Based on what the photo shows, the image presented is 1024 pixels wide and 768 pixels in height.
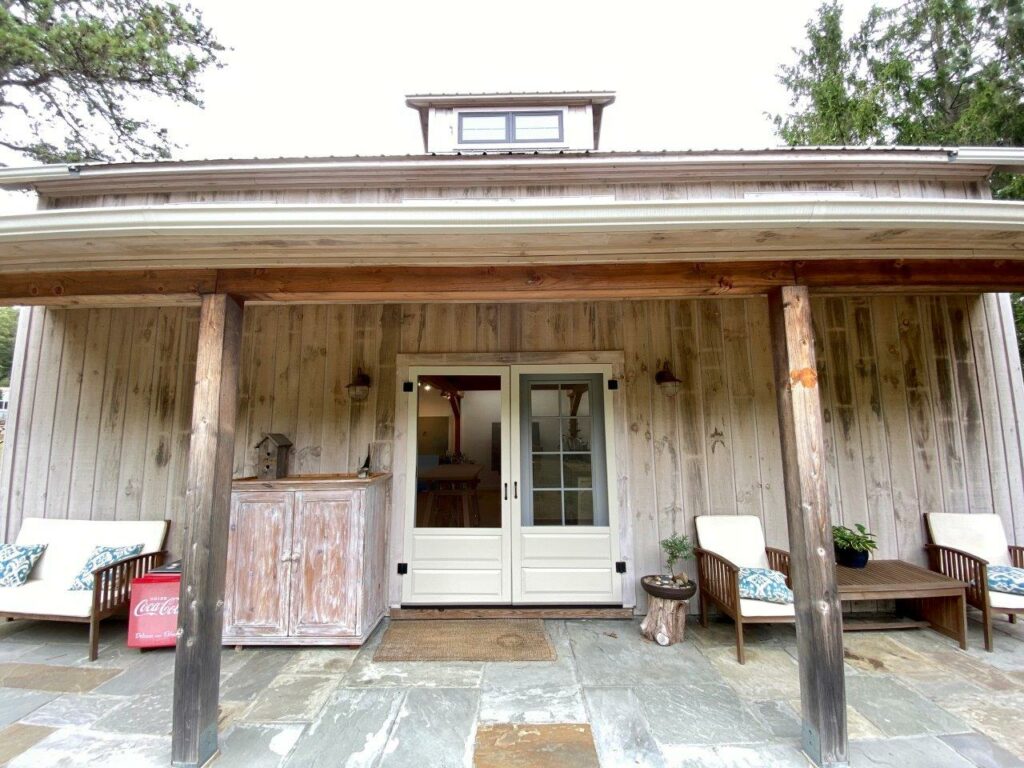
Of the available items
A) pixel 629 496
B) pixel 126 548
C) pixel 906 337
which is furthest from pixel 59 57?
pixel 906 337

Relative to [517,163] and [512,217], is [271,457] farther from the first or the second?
[517,163]

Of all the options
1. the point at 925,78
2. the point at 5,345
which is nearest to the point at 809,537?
the point at 925,78

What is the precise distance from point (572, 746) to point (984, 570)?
288 centimetres

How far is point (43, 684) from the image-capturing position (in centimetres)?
242

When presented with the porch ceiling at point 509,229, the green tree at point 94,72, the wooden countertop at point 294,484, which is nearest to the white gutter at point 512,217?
the porch ceiling at point 509,229

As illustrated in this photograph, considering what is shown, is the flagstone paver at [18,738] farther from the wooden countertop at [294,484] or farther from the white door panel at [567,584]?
the white door panel at [567,584]

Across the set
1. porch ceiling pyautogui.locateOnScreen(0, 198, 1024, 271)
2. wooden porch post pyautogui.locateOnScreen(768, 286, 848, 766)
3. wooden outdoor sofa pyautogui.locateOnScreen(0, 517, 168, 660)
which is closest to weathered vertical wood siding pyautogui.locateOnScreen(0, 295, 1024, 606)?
wooden outdoor sofa pyautogui.locateOnScreen(0, 517, 168, 660)

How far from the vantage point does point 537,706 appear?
7.16ft

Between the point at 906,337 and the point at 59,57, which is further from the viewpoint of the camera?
the point at 59,57

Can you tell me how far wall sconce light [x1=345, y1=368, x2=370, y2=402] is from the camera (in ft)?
11.4

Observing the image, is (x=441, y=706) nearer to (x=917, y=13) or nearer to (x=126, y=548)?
(x=126, y=548)

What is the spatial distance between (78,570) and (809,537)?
15.0 ft

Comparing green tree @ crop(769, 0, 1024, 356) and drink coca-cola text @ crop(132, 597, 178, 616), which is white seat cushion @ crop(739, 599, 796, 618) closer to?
drink coca-cola text @ crop(132, 597, 178, 616)

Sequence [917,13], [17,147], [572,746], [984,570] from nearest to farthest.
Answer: [572,746] < [984,570] < [17,147] < [917,13]
